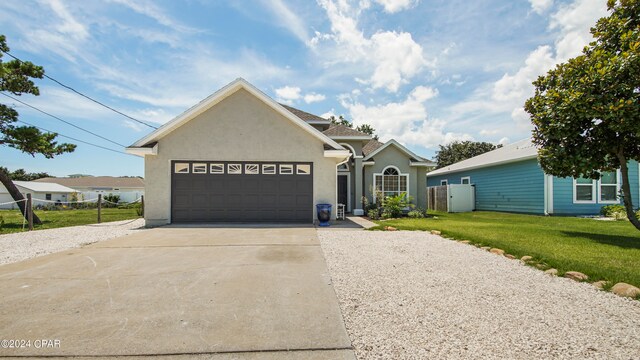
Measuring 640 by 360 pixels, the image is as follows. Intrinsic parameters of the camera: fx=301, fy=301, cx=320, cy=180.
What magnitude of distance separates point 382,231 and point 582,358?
7.62 m

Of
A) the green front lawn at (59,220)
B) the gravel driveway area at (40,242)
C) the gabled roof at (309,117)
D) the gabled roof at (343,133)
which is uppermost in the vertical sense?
the gabled roof at (309,117)

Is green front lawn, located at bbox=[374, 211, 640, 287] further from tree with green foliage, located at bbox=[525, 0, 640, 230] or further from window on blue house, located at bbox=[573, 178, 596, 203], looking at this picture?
window on blue house, located at bbox=[573, 178, 596, 203]

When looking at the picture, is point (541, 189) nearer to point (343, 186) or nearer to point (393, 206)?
point (393, 206)

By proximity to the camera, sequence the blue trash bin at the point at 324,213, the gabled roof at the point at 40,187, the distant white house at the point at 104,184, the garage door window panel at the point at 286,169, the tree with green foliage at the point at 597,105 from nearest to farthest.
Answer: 1. the tree with green foliage at the point at 597,105
2. the blue trash bin at the point at 324,213
3. the garage door window panel at the point at 286,169
4. the gabled roof at the point at 40,187
5. the distant white house at the point at 104,184

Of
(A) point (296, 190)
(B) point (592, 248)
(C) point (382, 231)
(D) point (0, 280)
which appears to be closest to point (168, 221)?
(A) point (296, 190)

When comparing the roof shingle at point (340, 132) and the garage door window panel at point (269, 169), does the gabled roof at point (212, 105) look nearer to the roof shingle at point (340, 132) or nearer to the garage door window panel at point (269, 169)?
the garage door window panel at point (269, 169)

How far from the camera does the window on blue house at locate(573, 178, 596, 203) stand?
605 inches

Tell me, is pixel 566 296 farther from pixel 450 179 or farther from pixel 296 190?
pixel 450 179

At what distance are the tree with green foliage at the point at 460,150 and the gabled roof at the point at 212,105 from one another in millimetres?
37127

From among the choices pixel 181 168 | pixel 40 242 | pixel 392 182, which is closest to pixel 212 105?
pixel 181 168

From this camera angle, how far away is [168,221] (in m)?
12.0

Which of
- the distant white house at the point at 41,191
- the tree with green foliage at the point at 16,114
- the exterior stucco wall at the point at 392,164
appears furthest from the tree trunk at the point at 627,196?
the distant white house at the point at 41,191

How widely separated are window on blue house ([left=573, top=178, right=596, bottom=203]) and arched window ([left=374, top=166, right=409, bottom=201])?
8.41m

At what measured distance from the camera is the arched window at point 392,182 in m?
17.0
